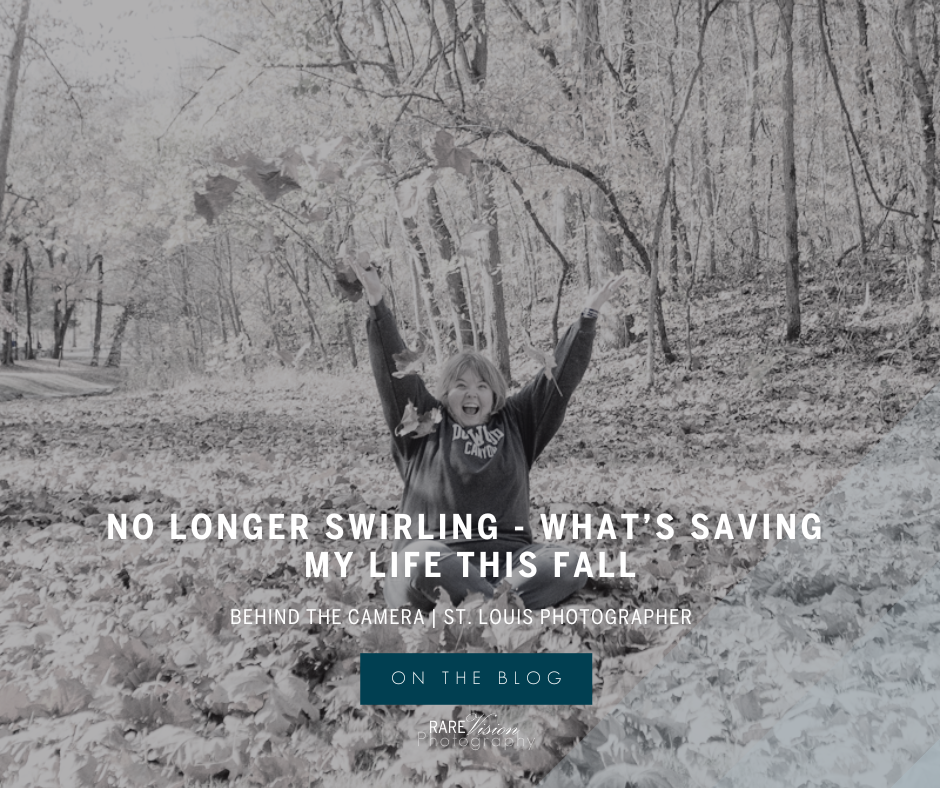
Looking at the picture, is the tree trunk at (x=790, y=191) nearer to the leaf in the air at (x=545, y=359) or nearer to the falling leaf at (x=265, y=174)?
the leaf in the air at (x=545, y=359)

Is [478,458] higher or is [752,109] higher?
[752,109]

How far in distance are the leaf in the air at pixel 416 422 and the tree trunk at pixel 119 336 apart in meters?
22.8

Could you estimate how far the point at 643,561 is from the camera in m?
3.22

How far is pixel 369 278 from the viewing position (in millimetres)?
2553

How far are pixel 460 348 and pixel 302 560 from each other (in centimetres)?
572

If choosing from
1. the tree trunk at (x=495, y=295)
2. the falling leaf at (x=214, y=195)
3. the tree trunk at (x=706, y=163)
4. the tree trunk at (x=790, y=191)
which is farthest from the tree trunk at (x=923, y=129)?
the falling leaf at (x=214, y=195)

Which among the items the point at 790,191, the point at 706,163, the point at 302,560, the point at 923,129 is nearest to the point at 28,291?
the point at 706,163

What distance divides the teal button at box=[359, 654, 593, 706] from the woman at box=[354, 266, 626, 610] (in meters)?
0.57

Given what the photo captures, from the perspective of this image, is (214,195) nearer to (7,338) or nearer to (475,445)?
(475,445)

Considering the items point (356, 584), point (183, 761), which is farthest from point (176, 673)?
point (356, 584)

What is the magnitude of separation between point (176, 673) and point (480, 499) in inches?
45.5

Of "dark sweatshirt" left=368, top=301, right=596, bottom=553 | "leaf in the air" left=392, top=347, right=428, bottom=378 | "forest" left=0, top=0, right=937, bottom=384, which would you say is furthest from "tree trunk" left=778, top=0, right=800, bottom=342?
"leaf in the air" left=392, top=347, right=428, bottom=378

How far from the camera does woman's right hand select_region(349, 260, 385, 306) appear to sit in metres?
2.52

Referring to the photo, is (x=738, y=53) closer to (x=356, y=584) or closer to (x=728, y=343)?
(x=728, y=343)
